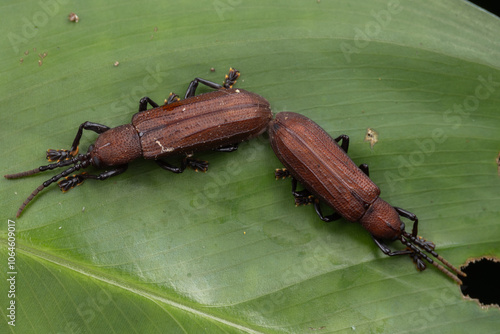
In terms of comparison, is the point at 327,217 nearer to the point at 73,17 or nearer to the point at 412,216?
the point at 412,216

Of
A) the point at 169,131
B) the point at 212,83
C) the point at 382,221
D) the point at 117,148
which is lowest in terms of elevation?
the point at 382,221

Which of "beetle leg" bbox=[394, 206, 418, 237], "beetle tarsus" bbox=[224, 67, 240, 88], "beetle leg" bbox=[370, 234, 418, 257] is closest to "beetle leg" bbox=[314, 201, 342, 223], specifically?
"beetle leg" bbox=[370, 234, 418, 257]

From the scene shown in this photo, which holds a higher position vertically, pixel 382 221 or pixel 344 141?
pixel 344 141

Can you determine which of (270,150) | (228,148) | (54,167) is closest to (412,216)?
(270,150)

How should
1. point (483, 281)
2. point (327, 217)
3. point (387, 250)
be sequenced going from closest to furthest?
point (387, 250)
point (327, 217)
point (483, 281)

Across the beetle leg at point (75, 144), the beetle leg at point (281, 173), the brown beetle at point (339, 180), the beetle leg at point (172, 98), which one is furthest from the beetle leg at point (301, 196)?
the beetle leg at point (75, 144)

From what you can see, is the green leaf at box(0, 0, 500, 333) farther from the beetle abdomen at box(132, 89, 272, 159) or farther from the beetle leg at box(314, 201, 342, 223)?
the beetle abdomen at box(132, 89, 272, 159)

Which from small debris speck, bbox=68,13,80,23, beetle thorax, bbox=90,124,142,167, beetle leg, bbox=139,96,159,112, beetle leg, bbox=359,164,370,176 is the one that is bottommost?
beetle leg, bbox=359,164,370,176
